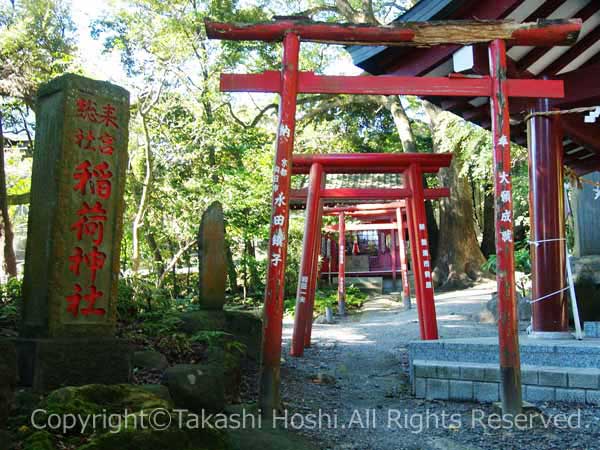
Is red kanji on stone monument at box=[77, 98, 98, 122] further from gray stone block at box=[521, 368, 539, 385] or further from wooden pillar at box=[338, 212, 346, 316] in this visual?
wooden pillar at box=[338, 212, 346, 316]

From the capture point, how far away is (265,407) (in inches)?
195

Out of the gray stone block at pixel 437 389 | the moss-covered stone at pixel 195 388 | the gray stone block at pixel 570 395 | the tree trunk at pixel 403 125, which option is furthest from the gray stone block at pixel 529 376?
the tree trunk at pixel 403 125

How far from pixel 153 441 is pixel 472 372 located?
3.62 meters

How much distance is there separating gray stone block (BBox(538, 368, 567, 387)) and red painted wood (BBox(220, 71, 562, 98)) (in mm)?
2696

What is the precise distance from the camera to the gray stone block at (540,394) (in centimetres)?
518

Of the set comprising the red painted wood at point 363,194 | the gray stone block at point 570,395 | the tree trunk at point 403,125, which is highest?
the tree trunk at point 403,125

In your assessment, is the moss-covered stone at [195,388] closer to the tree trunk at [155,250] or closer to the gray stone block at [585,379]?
the gray stone block at [585,379]

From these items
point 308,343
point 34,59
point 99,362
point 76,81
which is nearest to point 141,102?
point 34,59

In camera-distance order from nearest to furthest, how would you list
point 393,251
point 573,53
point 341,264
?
point 573,53, point 341,264, point 393,251

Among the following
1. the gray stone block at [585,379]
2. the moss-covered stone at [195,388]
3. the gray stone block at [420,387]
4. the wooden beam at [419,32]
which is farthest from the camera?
the gray stone block at [420,387]

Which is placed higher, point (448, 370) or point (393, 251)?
point (393, 251)

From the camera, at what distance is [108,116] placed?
16.6 ft

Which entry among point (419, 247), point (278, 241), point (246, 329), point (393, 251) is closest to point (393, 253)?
point (393, 251)

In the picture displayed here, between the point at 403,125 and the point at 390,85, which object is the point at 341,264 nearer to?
the point at 403,125
